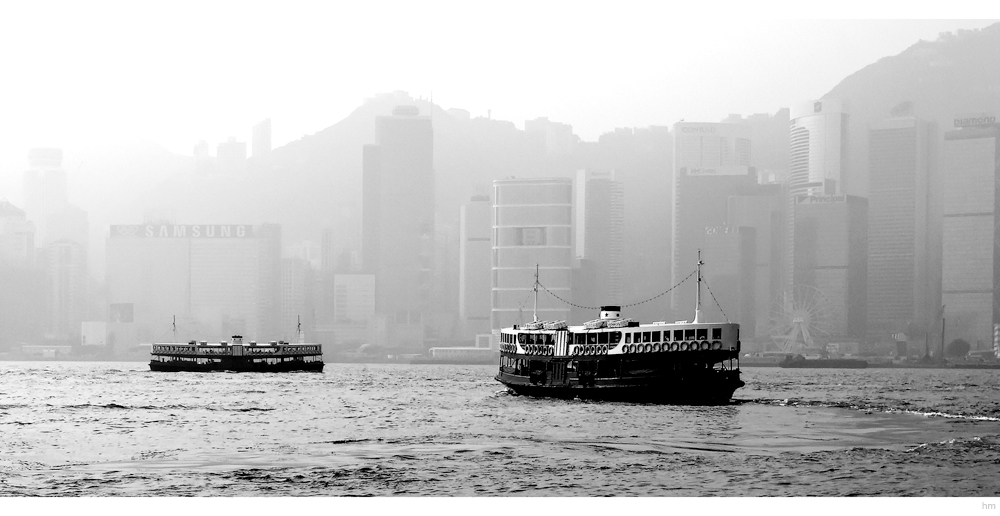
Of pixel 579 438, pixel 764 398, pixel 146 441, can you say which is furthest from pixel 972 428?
pixel 146 441

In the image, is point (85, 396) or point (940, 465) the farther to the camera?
point (85, 396)

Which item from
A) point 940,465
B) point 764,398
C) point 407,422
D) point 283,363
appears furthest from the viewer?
point 283,363

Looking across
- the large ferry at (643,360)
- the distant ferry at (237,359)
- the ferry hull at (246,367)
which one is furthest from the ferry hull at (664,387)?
the distant ferry at (237,359)

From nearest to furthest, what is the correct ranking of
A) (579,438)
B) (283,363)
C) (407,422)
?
(579,438)
(407,422)
(283,363)

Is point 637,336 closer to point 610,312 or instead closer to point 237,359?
point 610,312

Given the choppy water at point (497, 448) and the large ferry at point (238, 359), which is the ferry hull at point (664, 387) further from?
the large ferry at point (238, 359)

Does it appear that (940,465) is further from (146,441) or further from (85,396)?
(85,396)
